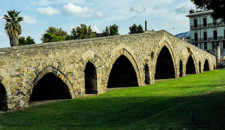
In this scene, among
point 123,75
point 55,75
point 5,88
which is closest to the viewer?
point 5,88

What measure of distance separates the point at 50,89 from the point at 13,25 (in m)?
20.5

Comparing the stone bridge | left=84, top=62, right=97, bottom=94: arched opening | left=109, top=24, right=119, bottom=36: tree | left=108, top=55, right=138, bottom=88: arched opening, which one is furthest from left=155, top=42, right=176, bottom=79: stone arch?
left=109, top=24, right=119, bottom=36: tree

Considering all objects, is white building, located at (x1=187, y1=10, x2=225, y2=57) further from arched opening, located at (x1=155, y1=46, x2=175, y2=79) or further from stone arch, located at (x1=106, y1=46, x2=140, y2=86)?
stone arch, located at (x1=106, y1=46, x2=140, y2=86)

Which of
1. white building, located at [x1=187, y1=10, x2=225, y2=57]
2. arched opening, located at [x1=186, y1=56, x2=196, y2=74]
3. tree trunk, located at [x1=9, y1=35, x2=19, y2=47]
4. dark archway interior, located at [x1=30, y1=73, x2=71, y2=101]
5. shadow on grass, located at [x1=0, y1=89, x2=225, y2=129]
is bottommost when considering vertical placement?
shadow on grass, located at [x1=0, y1=89, x2=225, y2=129]

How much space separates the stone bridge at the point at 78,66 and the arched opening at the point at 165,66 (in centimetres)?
10

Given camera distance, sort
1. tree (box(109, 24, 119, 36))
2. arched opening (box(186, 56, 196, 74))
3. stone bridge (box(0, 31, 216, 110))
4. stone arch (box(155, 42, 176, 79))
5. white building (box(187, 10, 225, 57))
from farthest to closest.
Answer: tree (box(109, 24, 119, 36)), white building (box(187, 10, 225, 57)), arched opening (box(186, 56, 196, 74)), stone arch (box(155, 42, 176, 79)), stone bridge (box(0, 31, 216, 110))

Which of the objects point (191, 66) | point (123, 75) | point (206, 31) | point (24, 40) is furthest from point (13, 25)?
point (206, 31)

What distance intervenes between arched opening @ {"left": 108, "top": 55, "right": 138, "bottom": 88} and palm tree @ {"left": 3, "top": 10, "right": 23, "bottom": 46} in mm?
16829

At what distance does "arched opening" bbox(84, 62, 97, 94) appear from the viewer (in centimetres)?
1571

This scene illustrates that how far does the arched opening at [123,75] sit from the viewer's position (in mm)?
19375

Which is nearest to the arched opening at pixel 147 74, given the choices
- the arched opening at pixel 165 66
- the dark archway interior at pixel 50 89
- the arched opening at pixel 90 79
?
the arched opening at pixel 165 66

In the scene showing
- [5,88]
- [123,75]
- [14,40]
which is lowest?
[5,88]

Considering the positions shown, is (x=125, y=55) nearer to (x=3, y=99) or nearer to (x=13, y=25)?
(x=3, y=99)

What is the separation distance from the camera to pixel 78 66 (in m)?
14.4
